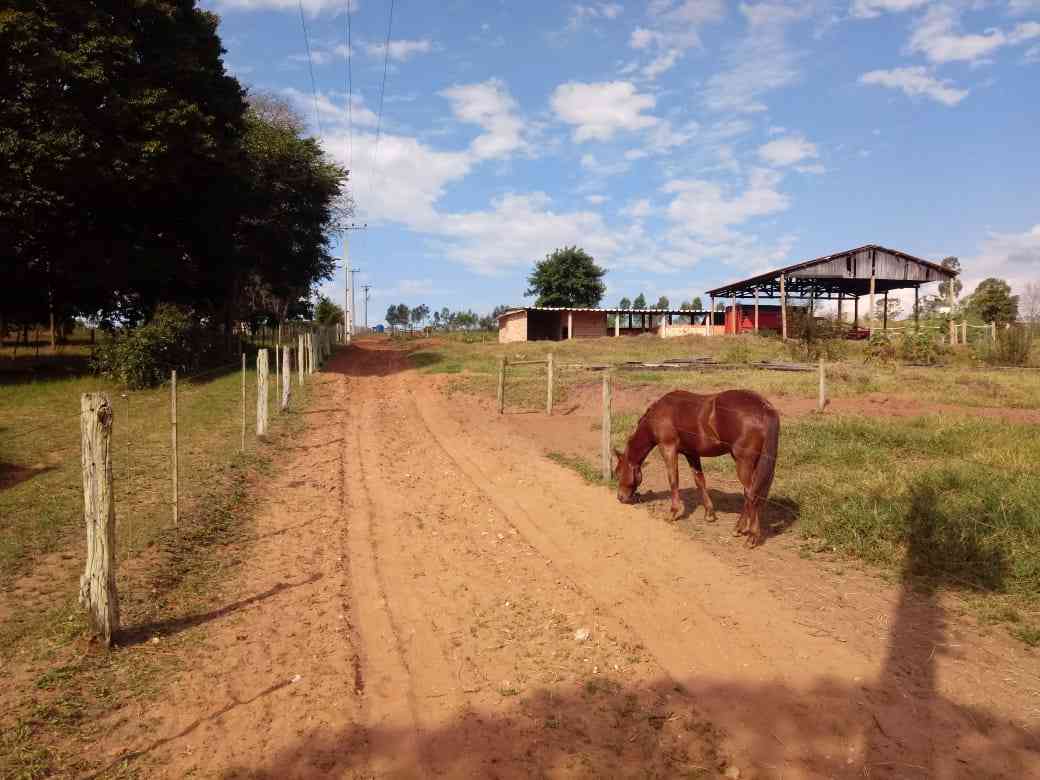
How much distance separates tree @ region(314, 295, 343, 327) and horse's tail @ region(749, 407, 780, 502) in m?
78.6

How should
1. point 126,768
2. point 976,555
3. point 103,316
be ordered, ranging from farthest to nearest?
1. point 103,316
2. point 976,555
3. point 126,768

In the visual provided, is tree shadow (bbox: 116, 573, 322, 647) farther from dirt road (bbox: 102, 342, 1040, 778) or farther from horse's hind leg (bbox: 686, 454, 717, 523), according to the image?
horse's hind leg (bbox: 686, 454, 717, 523)

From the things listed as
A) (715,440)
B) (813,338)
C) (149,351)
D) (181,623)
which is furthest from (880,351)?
(181,623)

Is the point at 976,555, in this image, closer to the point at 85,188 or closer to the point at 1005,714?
the point at 1005,714

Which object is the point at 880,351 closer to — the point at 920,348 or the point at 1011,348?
the point at 920,348

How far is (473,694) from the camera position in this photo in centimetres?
465

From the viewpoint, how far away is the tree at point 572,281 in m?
69.4

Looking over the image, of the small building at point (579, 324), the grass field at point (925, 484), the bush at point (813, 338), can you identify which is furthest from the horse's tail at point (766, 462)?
the small building at point (579, 324)

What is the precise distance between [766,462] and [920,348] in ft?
82.8

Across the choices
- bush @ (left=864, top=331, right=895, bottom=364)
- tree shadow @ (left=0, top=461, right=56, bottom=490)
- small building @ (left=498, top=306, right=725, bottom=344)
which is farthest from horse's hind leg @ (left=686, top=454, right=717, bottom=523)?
small building @ (left=498, top=306, right=725, bottom=344)

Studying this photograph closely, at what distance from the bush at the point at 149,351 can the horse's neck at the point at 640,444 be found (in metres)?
17.0

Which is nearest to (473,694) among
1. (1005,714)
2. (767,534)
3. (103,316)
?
(1005,714)

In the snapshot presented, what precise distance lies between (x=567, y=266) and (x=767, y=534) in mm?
63350

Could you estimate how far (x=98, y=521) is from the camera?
518 cm
